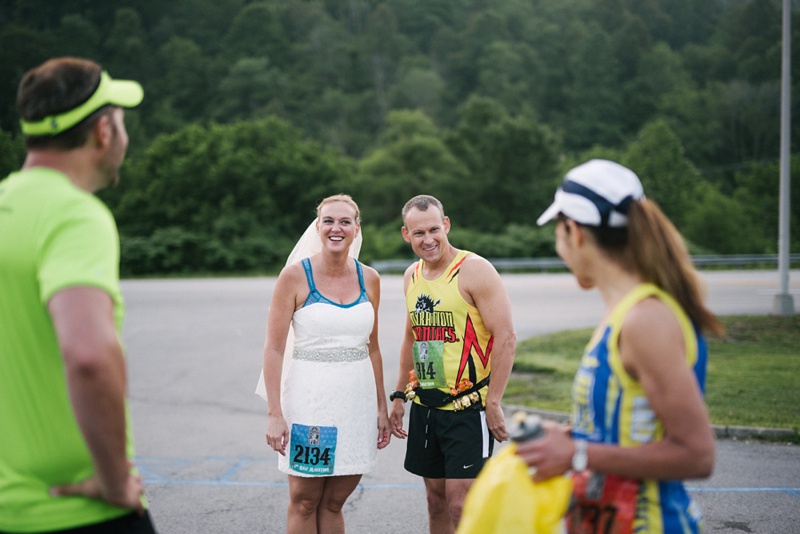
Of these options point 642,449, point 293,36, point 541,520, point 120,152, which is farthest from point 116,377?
point 293,36

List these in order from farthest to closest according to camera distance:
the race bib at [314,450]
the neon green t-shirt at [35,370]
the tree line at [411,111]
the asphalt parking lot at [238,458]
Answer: the tree line at [411,111], the asphalt parking lot at [238,458], the race bib at [314,450], the neon green t-shirt at [35,370]

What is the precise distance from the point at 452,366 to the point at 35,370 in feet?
8.16

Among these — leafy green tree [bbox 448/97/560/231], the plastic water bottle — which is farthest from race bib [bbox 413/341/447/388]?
leafy green tree [bbox 448/97/560/231]

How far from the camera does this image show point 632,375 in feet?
6.57

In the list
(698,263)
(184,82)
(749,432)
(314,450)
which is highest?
(184,82)

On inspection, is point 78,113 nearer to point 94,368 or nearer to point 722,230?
point 94,368

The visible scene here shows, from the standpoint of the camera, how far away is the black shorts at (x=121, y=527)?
6.33 feet

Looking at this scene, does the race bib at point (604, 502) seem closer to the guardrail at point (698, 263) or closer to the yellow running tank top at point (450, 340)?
the yellow running tank top at point (450, 340)

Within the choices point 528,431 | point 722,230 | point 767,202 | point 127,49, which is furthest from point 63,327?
point 127,49

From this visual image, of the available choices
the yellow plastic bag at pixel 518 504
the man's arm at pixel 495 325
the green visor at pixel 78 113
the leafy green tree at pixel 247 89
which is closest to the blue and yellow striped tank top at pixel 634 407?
the yellow plastic bag at pixel 518 504

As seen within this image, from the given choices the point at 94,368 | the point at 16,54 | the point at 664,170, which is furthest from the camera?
the point at 16,54

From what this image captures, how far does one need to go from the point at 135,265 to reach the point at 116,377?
113ft

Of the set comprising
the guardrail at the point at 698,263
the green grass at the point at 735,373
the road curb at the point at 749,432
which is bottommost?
the guardrail at the point at 698,263

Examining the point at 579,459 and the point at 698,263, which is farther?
the point at 698,263
